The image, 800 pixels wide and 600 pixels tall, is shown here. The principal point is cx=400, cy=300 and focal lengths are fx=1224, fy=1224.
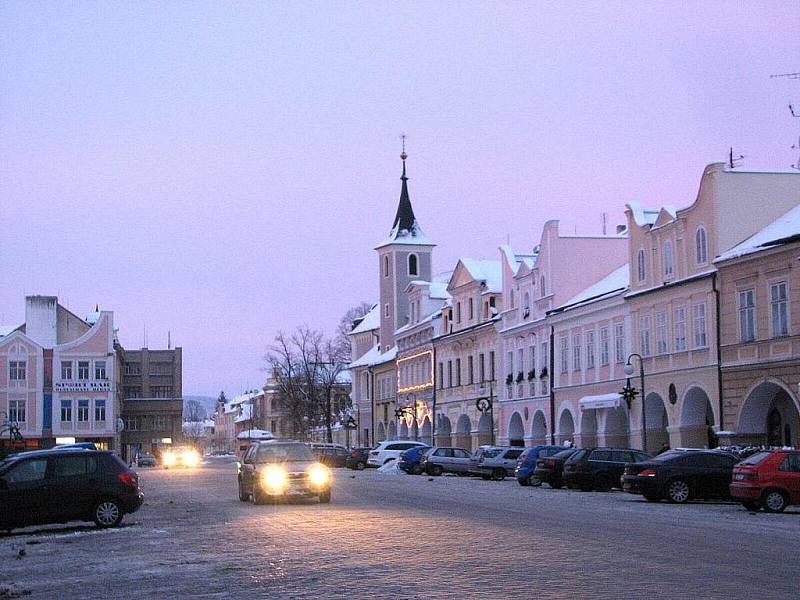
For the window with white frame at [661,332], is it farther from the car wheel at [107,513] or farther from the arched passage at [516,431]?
the car wheel at [107,513]

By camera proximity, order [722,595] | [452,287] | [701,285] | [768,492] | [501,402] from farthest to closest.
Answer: [452,287] → [501,402] → [701,285] → [768,492] → [722,595]

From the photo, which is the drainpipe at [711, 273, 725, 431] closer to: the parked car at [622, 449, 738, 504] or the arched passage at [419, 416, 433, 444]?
the parked car at [622, 449, 738, 504]

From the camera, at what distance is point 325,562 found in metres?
16.6

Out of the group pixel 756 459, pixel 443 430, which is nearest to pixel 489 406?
pixel 443 430

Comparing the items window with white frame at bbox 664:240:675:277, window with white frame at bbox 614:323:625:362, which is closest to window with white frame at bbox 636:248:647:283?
window with white frame at bbox 664:240:675:277

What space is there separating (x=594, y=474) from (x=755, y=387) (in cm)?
723

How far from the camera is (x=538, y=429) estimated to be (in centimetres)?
6494

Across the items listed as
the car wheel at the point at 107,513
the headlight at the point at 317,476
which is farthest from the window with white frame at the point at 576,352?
the car wheel at the point at 107,513

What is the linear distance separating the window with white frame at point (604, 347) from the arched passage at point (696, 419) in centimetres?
866

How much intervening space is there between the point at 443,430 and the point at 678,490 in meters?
51.5

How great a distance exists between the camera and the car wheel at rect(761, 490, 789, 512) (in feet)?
89.6

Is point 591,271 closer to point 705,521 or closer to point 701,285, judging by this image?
point 701,285

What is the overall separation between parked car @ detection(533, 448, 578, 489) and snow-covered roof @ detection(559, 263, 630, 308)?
14.4 meters

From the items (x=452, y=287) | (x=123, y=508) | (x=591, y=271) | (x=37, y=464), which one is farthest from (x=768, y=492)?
(x=452, y=287)
